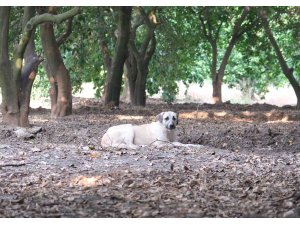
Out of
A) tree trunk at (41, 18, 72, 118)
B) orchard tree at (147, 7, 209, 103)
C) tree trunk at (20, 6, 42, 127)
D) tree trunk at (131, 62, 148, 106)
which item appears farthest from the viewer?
orchard tree at (147, 7, 209, 103)

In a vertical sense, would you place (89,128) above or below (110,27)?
below

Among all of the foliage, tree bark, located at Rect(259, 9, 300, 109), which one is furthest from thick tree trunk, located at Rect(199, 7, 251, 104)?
tree bark, located at Rect(259, 9, 300, 109)

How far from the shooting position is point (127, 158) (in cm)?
940

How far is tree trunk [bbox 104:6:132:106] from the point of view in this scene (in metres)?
20.8

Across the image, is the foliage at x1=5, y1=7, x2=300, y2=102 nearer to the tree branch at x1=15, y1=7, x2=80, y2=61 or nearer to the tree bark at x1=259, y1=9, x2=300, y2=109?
the tree bark at x1=259, y1=9, x2=300, y2=109

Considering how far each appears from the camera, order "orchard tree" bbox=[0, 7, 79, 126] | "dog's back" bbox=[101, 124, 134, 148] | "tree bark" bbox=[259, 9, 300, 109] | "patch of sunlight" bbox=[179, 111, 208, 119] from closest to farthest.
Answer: "dog's back" bbox=[101, 124, 134, 148]
"orchard tree" bbox=[0, 7, 79, 126]
"patch of sunlight" bbox=[179, 111, 208, 119]
"tree bark" bbox=[259, 9, 300, 109]

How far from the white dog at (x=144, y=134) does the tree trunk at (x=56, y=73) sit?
6.14 metres

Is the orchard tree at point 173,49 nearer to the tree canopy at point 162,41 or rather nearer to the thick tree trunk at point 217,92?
the tree canopy at point 162,41

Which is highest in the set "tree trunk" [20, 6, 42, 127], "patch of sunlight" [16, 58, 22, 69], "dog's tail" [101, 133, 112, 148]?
"patch of sunlight" [16, 58, 22, 69]

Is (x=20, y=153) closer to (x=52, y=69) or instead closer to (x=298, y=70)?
(x=52, y=69)

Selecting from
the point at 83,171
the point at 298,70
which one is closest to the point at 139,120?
the point at 83,171

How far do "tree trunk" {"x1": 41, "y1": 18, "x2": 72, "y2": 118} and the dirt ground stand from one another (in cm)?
482

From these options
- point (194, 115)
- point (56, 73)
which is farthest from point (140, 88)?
point (56, 73)

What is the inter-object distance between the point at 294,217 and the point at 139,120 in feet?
36.2
